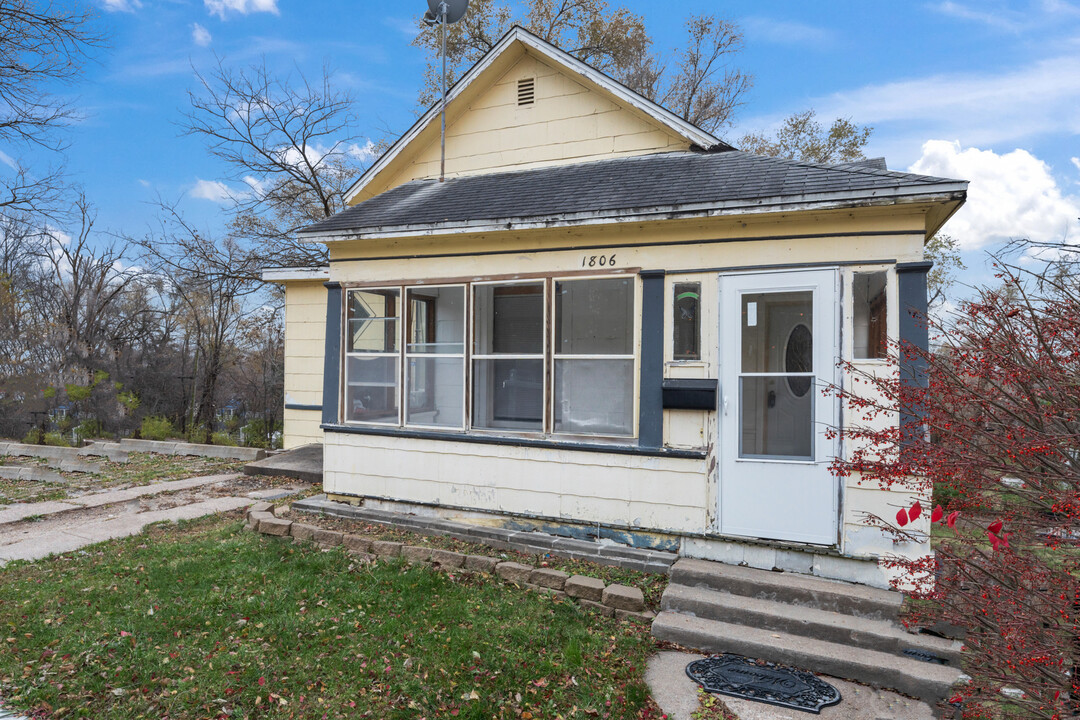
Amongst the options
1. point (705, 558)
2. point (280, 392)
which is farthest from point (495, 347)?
point (280, 392)

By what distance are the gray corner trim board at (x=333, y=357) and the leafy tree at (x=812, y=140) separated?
1394 cm

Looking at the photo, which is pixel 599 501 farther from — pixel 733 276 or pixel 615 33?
pixel 615 33

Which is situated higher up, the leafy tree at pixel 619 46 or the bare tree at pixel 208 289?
the leafy tree at pixel 619 46

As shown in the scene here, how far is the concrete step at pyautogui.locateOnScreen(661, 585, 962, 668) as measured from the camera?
13.0 feet

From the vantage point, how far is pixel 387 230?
6.27 metres

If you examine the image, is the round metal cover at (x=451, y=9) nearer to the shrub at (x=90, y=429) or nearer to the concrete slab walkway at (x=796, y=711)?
the concrete slab walkway at (x=796, y=711)

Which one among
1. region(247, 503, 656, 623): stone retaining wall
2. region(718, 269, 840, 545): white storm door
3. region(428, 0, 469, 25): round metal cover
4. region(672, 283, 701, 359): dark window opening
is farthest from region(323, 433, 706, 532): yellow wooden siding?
region(428, 0, 469, 25): round metal cover

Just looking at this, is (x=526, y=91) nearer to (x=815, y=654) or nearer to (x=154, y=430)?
(x=815, y=654)

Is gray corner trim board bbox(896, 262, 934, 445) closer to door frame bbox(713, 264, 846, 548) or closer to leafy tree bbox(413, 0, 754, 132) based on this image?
door frame bbox(713, 264, 846, 548)

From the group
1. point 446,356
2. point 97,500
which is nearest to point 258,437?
point 97,500

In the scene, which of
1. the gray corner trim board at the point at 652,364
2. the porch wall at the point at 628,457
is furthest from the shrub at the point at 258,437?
the gray corner trim board at the point at 652,364

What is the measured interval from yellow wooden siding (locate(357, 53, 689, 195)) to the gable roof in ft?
0.47

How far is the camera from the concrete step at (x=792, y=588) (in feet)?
14.2

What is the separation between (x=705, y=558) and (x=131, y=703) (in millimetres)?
4170
